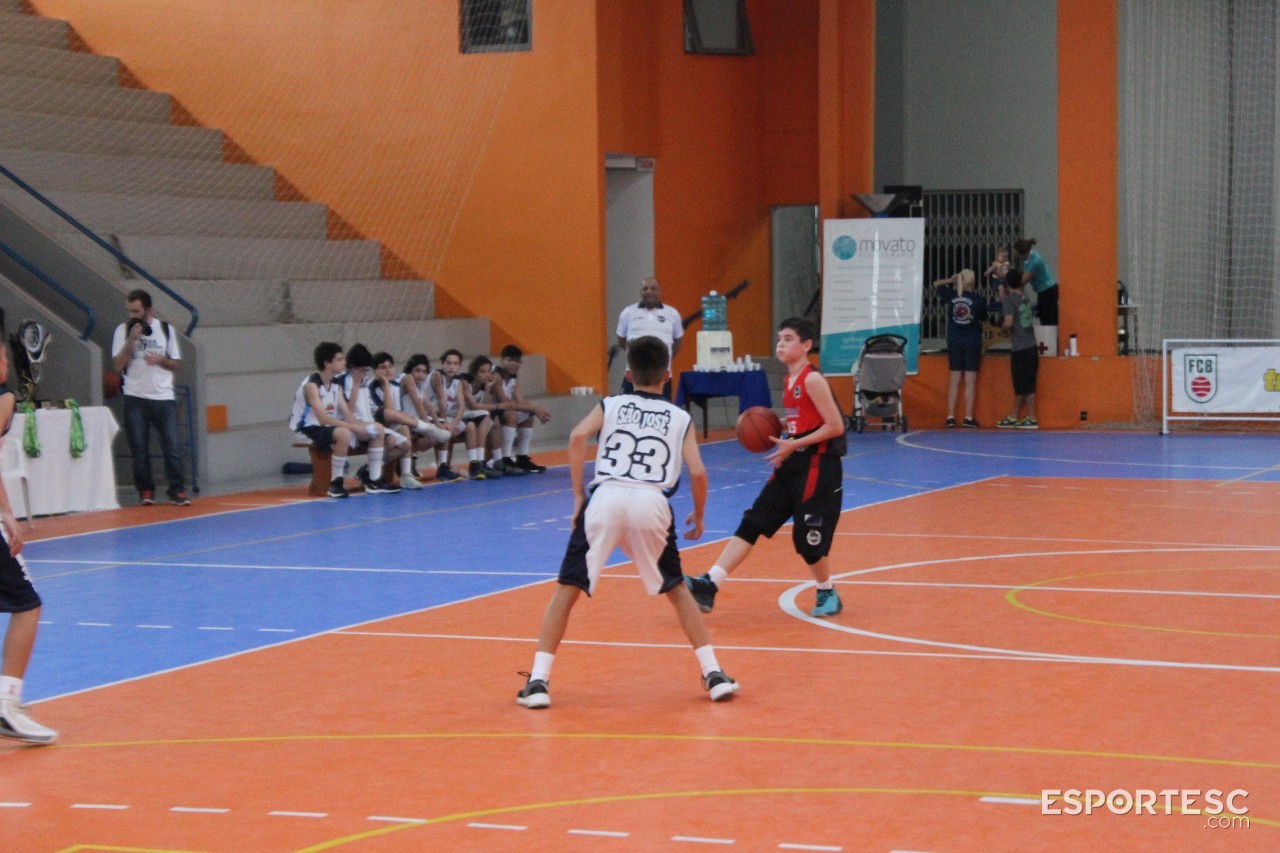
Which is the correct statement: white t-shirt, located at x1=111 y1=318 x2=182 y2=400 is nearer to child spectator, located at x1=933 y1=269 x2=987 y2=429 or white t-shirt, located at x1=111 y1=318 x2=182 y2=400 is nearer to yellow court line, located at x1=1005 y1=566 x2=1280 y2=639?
yellow court line, located at x1=1005 y1=566 x2=1280 y2=639

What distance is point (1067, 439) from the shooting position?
69.3ft

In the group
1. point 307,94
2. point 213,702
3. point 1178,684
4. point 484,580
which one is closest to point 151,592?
point 484,580

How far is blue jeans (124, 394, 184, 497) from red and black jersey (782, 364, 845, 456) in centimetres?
816

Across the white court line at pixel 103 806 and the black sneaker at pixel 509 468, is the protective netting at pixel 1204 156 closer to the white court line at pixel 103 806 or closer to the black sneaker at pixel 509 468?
the black sneaker at pixel 509 468

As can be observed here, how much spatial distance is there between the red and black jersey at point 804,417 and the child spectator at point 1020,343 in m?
13.5

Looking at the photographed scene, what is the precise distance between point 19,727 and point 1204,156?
20.7m

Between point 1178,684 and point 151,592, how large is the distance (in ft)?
20.6

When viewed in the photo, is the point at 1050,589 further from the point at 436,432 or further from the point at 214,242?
the point at 214,242

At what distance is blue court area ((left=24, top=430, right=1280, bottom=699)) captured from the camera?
904 centimetres

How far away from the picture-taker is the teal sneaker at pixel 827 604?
925 centimetres

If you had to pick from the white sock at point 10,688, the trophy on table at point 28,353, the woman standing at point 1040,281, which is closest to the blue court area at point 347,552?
the white sock at point 10,688

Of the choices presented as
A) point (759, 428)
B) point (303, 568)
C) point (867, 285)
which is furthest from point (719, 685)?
point (867, 285)

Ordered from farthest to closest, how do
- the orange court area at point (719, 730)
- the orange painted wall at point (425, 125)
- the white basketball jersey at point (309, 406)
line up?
the orange painted wall at point (425, 125) < the white basketball jersey at point (309, 406) < the orange court area at point (719, 730)

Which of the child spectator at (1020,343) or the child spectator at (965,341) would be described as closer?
the child spectator at (1020,343)
